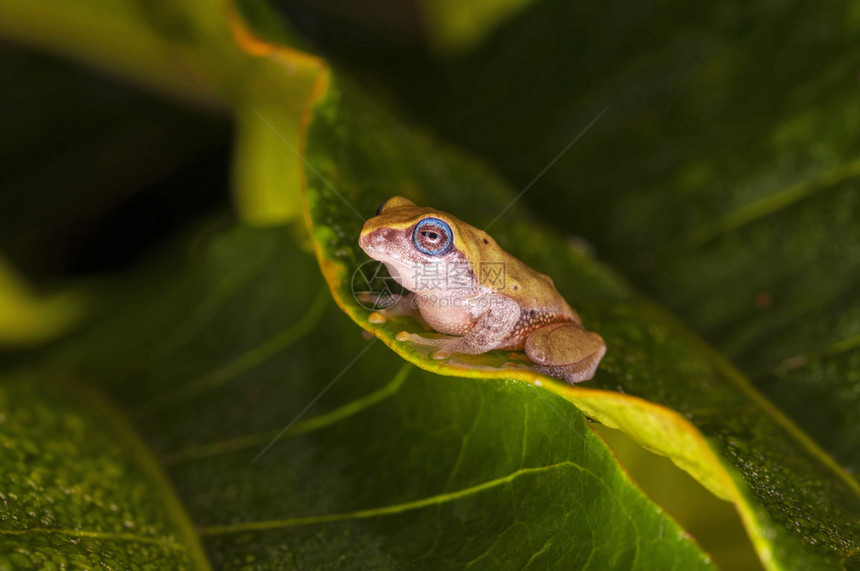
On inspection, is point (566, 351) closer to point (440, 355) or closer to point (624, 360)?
point (624, 360)

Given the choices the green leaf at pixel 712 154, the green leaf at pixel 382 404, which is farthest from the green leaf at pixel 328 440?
the green leaf at pixel 712 154

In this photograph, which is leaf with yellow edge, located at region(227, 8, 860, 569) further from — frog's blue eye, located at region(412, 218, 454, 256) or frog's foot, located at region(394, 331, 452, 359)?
frog's blue eye, located at region(412, 218, 454, 256)

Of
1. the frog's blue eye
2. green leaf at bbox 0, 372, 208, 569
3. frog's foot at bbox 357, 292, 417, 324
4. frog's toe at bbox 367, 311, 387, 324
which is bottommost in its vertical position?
green leaf at bbox 0, 372, 208, 569

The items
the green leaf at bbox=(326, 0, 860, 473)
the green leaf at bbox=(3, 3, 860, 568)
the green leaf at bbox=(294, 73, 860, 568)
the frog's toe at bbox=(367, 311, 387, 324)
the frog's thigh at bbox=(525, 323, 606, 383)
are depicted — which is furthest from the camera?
the green leaf at bbox=(326, 0, 860, 473)

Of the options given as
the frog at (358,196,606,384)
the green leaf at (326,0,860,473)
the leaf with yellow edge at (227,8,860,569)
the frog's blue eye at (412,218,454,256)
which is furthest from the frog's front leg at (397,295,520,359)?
the green leaf at (326,0,860,473)

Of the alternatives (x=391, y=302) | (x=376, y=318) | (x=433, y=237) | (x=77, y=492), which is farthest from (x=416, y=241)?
(x=77, y=492)

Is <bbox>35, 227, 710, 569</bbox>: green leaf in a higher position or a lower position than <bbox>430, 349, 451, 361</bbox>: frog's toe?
lower

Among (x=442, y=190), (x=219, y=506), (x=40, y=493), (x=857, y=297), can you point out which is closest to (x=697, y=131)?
(x=857, y=297)

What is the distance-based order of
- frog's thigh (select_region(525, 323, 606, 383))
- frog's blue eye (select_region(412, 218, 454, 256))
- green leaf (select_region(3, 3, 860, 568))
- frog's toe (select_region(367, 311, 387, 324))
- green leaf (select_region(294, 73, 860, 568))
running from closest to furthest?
green leaf (select_region(294, 73, 860, 568))
green leaf (select_region(3, 3, 860, 568))
frog's toe (select_region(367, 311, 387, 324))
frog's thigh (select_region(525, 323, 606, 383))
frog's blue eye (select_region(412, 218, 454, 256))
